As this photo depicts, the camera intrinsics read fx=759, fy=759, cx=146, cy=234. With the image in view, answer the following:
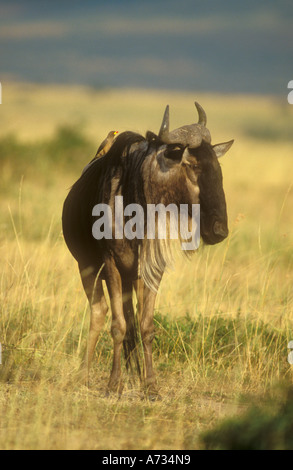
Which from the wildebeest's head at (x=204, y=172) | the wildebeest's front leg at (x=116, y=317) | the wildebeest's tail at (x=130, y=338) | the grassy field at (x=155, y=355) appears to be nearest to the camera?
the grassy field at (x=155, y=355)

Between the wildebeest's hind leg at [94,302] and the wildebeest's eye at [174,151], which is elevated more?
the wildebeest's eye at [174,151]

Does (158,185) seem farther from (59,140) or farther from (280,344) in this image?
(59,140)

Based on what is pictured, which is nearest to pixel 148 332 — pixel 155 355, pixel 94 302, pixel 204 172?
pixel 94 302

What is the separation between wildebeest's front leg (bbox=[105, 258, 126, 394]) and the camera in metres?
5.65

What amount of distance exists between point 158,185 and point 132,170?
0.32 m

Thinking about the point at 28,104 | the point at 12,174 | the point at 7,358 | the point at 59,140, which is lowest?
the point at 7,358

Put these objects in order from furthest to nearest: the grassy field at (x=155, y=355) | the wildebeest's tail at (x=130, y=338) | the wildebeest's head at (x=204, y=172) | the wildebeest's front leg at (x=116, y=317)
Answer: the wildebeest's tail at (x=130, y=338), the wildebeest's front leg at (x=116, y=317), the wildebeest's head at (x=204, y=172), the grassy field at (x=155, y=355)

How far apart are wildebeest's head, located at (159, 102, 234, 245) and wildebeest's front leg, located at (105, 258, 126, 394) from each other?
824 millimetres

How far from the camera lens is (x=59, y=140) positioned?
67.5 ft

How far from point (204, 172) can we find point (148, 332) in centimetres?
134

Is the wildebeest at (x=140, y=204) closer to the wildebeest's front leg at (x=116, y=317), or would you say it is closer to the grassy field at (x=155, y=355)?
the wildebeest's front leg at (x=116, y=317)

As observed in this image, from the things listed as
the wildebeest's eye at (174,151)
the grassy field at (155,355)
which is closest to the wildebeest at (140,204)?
the wildebeest's eye at (174,151)

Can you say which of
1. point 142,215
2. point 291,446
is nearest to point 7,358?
point 142,215

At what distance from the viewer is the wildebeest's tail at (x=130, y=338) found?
6164mm
